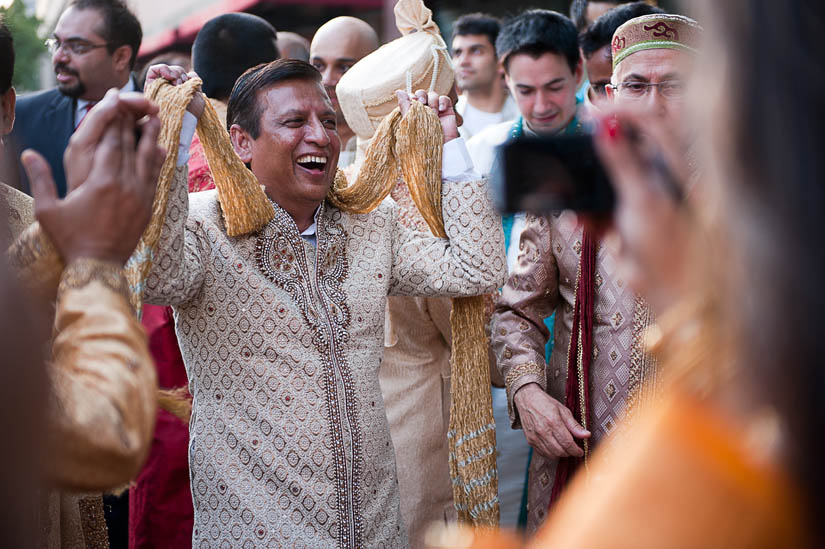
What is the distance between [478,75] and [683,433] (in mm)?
5111

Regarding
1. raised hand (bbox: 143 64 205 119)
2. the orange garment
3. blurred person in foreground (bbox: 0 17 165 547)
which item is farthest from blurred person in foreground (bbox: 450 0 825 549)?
raised hand (bbox: 143 64 205 119)

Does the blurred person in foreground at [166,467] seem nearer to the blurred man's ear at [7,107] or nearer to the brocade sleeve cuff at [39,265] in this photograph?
the blurred man's ear at [7,107]

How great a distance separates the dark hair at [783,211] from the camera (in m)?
0.86

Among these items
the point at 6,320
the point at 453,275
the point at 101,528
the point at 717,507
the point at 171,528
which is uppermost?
the point at 6,320

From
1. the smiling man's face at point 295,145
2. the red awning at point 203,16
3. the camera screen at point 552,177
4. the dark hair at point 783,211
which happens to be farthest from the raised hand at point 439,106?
the red awning at point 203,16

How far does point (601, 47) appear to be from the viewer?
430 cm

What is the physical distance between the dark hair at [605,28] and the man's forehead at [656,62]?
1287mm

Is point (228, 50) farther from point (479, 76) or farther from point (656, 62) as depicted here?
point (479, 76)

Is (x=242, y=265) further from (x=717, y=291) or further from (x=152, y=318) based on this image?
(x=717, y=291)

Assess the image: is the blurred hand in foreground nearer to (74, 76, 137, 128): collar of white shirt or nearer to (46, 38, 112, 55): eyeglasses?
(74, 76, 137, 128): collar of white shirt

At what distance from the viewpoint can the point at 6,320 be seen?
99cm

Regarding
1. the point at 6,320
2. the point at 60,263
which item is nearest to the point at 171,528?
the point at 60,263

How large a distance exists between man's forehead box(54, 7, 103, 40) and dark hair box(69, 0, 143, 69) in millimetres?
24

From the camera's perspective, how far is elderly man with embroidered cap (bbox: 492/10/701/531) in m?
2.68
